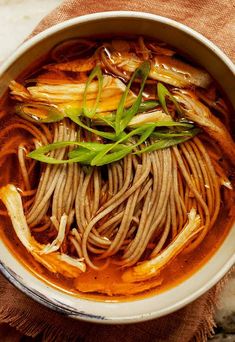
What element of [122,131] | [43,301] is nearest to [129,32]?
[122,131]

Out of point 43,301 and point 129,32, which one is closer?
point 43,301

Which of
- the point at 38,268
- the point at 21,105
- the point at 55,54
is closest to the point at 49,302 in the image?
the point at 38,268

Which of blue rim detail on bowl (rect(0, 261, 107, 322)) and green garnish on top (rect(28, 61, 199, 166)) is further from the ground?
green garnish on top (rect(28, 61, 199, 166))

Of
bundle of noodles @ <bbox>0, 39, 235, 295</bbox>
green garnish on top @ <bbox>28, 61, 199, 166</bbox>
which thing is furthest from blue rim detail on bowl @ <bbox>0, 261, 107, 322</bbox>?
green garnish on top @ <bbox>28, 61, 199, 166</bbox>

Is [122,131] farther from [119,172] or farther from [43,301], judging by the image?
[43,301]

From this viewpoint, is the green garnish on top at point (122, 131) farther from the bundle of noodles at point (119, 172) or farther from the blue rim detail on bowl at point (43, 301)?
the blue rim detail on bowl at point (43, 301)

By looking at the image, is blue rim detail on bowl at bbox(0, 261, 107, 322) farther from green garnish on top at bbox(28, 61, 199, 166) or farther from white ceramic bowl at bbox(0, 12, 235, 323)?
green garnish on top at bbox(28, 61, 199, 166)
